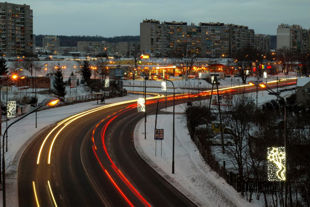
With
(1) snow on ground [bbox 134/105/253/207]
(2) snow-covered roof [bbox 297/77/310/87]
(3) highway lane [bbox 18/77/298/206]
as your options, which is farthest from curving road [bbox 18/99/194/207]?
(2) snow-covered roof [bbox 297/77/310/87]

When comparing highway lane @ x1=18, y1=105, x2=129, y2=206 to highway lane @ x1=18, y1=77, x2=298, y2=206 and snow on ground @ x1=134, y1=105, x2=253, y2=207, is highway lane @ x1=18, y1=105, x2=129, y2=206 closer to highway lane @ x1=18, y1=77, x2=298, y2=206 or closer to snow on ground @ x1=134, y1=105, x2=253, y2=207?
highway lane @ x1=18, y1=77, x2=298, y2=206

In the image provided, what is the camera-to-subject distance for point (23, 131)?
1670 inches

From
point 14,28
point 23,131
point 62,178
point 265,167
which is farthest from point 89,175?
point 14,28

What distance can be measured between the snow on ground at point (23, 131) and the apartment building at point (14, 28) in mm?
121407

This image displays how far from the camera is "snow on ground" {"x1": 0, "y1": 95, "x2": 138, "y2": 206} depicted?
81.4ft

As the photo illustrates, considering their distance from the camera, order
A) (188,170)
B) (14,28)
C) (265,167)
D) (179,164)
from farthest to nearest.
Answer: (14,28) → (179,164) → (188,170) → (265,167)

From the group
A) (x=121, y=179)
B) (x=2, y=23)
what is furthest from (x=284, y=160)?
(x=2, y=23)

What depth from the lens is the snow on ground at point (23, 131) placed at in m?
24.8

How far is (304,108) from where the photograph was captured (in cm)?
5678

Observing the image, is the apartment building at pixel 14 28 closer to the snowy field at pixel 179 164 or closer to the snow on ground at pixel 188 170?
the snowy field at pixel 179 164

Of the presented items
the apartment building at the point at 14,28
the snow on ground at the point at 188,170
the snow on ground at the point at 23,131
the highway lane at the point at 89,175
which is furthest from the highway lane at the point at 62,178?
the apartment building at the point at 14,28

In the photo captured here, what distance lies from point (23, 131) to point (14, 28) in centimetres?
14745

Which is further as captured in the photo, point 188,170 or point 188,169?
point 188,169

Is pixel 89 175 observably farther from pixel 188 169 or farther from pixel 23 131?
pixel 23 131
